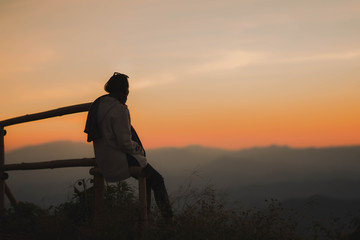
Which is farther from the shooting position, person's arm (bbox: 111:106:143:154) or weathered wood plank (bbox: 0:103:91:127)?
weathered wood plank (bbox: 0:103:91:127)

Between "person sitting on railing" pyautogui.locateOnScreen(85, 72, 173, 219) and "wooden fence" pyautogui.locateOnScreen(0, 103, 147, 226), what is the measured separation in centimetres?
19

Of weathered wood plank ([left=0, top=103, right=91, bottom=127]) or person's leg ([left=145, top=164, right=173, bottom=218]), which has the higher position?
weathered wood plank ([left=0, top=103, right=91, bottom=127])

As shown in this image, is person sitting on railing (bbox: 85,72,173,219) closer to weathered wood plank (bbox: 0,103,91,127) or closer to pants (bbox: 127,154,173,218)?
pants (bbox: 127,154,173,218)

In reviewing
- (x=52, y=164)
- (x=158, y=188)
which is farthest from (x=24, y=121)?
(x=158, y=188)

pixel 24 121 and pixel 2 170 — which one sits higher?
pixel 24 121

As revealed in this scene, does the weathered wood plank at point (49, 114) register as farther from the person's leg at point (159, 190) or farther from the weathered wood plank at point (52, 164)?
the person's leg at point (159, 190)

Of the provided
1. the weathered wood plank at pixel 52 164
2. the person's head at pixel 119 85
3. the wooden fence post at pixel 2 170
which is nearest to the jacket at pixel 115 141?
the person's head at pixel 119 85

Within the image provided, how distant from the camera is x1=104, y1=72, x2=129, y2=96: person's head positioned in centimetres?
594

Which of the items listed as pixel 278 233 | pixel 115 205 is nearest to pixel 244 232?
pixel 278 233

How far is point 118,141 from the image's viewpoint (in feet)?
19.1

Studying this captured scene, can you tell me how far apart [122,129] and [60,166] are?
7.65ft

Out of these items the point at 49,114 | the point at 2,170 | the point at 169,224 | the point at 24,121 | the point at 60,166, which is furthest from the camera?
the point at 2,170

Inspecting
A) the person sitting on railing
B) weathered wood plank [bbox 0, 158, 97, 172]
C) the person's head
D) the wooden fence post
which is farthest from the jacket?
the wooden fence post

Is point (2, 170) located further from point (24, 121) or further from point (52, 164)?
point (52, 164)
